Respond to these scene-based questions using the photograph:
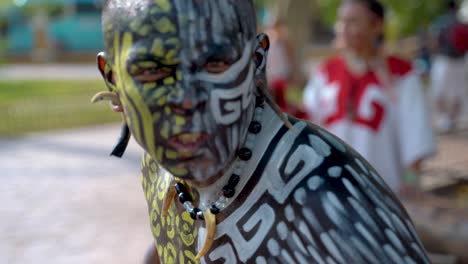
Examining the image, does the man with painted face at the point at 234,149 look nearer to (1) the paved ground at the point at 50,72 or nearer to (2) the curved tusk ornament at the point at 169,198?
(2) the curved tusk ornament at the point at 169,198

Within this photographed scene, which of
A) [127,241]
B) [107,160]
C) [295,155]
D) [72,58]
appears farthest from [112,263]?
[72,58]

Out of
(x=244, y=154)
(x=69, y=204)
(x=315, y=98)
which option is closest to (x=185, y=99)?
(x=244, y=154)

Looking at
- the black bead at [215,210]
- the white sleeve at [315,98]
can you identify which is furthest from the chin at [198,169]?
the white sleeve at [315,98]

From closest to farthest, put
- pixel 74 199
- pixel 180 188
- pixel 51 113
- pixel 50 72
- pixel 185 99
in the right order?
pixel 185 99, pixel 180 188, pixel 74 199, pixel 51 113, pixel 50 72

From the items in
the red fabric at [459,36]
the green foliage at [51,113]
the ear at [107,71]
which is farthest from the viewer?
the green foliage at [51,113]

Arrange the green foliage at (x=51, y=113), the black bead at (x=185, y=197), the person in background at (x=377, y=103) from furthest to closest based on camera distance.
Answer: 1. the green foliage at (x=51, y=113)
2. the person in background at (x=377, y=103)
3. the black bead at (x=185, y=197)

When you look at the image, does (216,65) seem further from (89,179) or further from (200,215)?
(89,179)

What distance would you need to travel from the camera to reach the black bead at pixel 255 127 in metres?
1.28

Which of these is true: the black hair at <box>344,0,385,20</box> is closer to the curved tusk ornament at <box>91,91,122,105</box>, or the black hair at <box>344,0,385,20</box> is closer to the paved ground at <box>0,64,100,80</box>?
the curved tusk ornament at <box>91,91,122,105</box>

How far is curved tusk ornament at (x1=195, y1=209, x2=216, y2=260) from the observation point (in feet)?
4.23

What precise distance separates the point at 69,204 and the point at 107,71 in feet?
18.8

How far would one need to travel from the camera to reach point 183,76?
1.12 metres

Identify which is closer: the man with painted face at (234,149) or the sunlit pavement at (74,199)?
the man with painted face at (234,149)

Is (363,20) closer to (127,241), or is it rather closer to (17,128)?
(127,241)
